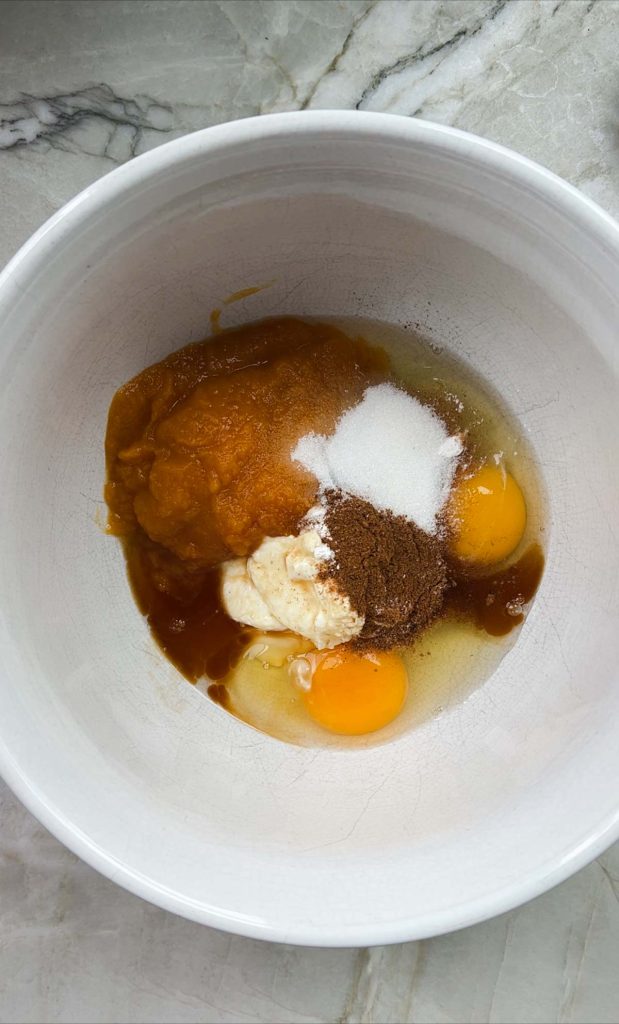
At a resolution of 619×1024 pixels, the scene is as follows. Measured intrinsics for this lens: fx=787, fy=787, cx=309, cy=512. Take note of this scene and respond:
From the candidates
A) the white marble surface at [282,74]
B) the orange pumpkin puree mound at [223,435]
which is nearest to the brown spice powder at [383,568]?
the orange pumpkin puree mound at [223,435]

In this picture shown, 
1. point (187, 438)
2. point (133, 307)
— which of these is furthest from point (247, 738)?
point (133, 307)

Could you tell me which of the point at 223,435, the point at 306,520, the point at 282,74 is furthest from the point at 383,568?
the point at 282,74

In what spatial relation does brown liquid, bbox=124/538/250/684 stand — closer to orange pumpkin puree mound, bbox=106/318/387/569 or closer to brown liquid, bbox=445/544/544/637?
orange pumpkin puree mound, bbox=106/318/387/569

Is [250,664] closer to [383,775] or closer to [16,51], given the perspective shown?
[383,775]

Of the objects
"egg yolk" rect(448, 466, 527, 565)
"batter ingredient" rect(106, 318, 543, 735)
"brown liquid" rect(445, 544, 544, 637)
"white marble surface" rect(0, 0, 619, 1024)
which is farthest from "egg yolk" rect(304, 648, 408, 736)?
"white marble surface" rect(0, 0, 619, 1024)

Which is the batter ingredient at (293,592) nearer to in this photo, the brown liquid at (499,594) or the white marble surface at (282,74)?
the brown liquid at (499,594)

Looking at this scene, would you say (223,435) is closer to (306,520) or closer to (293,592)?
(306,520)
